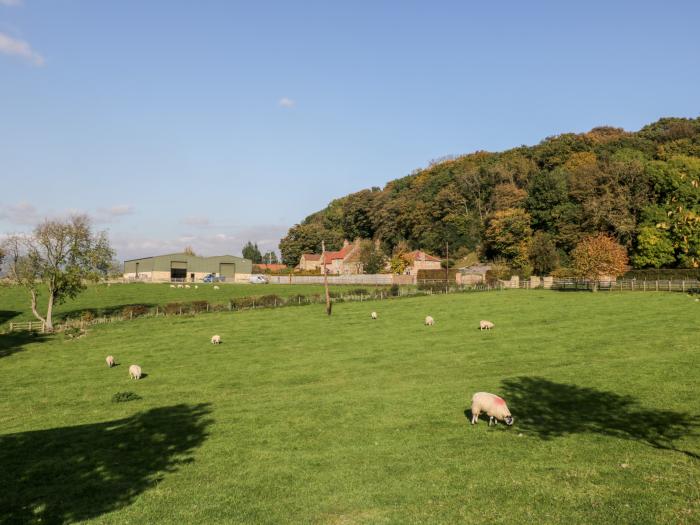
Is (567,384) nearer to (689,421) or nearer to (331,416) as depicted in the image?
(689,421)

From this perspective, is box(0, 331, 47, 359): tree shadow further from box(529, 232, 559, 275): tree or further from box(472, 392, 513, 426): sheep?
box(529, 232, 559, 275): tree

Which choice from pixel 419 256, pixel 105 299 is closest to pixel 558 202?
pixel 419 256

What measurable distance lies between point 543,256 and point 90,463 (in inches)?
3876

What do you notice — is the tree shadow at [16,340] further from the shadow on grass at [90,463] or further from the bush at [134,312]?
the shadow on grass at [90,463]

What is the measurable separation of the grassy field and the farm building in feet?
339

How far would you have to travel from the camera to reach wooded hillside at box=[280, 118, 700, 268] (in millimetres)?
88188

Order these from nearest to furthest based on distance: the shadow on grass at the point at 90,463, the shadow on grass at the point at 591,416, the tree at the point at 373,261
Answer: the shadow on grass at the point at 90,463, the shadow on grass at the point at 591,416, the tree at the point at 373,261

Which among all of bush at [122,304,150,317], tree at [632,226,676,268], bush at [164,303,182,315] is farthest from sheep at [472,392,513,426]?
tree at [632,226,676,268]

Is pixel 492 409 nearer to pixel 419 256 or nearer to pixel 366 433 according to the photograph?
pixel 366 433

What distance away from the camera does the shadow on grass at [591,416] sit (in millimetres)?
14953

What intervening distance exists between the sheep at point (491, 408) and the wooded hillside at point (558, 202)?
83220 mm

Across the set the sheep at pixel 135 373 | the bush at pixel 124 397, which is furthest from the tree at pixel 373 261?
the bush at pixel 124 397

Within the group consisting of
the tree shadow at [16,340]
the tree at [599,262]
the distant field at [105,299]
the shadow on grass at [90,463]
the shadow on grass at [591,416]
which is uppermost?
the tree at [599,262]

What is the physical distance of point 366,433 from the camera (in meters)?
16.4
